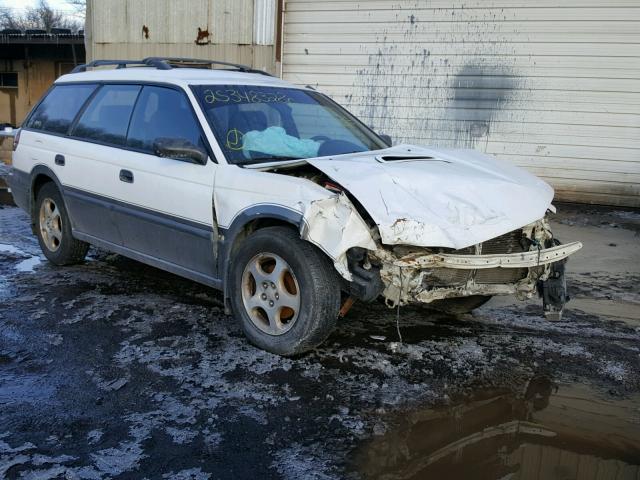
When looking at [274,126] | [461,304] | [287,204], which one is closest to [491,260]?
[461,304]

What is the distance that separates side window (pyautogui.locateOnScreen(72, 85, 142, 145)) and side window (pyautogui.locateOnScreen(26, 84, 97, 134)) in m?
0.19

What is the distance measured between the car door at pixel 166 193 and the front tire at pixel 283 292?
1.16 ft

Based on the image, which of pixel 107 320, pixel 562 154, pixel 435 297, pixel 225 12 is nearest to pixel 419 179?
pixel 435 297

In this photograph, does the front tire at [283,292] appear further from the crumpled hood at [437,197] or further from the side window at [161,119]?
the side window at [161,119]

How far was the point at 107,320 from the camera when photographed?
4551mm

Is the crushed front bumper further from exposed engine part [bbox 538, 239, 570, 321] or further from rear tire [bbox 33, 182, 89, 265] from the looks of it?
rear tire [bbox 33, 182, 89, 265]

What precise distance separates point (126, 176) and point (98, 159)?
18.4 inches

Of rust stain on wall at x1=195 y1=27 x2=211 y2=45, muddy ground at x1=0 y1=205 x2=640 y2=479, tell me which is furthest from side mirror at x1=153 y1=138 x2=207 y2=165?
rust stain on wall at x1=195 y1=27 x2=211 y2=45

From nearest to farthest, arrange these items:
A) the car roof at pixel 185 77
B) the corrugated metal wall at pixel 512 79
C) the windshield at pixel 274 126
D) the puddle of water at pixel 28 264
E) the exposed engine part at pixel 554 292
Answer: the exposed engine part at pixel 554 292
the windshield at pixel 274 126
the car roof at pixel 185 77
the puddle of water at pixel 28 264
the corrugated metal wall at pixel 512 79

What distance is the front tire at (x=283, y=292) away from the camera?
3676mm

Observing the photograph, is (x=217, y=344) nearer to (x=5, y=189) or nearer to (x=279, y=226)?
(x=279, y=226)

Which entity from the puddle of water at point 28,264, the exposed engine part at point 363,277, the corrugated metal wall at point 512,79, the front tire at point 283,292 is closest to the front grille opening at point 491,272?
the exposed engine part at point 363,277

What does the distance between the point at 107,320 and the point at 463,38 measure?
7.55 metres

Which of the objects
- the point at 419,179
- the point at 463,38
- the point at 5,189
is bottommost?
the point at 5,189
